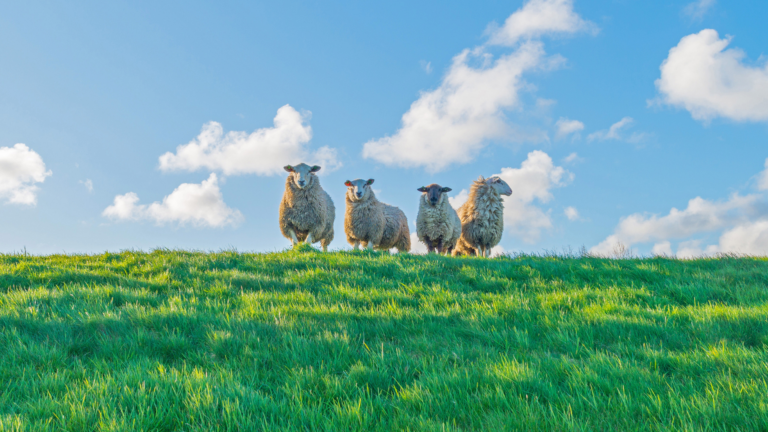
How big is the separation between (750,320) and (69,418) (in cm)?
609

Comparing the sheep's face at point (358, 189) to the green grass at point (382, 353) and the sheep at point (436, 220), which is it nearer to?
the sheep at point (436, 220)

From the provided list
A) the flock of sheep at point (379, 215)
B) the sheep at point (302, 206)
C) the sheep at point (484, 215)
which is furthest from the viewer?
the sheep at point (484, 215)

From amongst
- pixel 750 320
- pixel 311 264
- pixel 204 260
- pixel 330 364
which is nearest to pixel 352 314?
pixel 330 364

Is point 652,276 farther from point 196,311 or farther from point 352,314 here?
point 196,311

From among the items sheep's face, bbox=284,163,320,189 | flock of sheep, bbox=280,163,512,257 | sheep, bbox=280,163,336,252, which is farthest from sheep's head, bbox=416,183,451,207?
sheep's face, bbox=284,163,320,189

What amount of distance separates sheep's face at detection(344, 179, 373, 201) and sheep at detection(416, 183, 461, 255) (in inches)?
79.3

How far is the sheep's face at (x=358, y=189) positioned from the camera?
14688 mm


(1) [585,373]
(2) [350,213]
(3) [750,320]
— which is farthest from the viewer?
(2) [350,213]

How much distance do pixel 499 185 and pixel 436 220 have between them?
294cm

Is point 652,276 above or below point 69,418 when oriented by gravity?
above

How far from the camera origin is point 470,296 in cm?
588

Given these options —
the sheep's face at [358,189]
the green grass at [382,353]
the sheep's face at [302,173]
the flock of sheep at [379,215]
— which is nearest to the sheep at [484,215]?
the flock of sheep at [379,215]

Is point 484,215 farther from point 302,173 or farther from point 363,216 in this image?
point 302,173

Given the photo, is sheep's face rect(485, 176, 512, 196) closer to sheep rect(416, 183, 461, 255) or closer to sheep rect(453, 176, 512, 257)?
sheep rect(453, 176, 512, 257)
